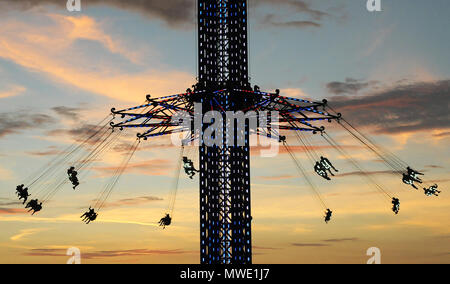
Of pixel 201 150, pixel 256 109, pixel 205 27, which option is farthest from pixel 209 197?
pixel 205 27

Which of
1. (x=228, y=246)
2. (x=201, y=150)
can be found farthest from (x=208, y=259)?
(x=201, y=150)

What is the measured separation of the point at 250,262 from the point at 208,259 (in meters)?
2.78

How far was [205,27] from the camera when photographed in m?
51.3
